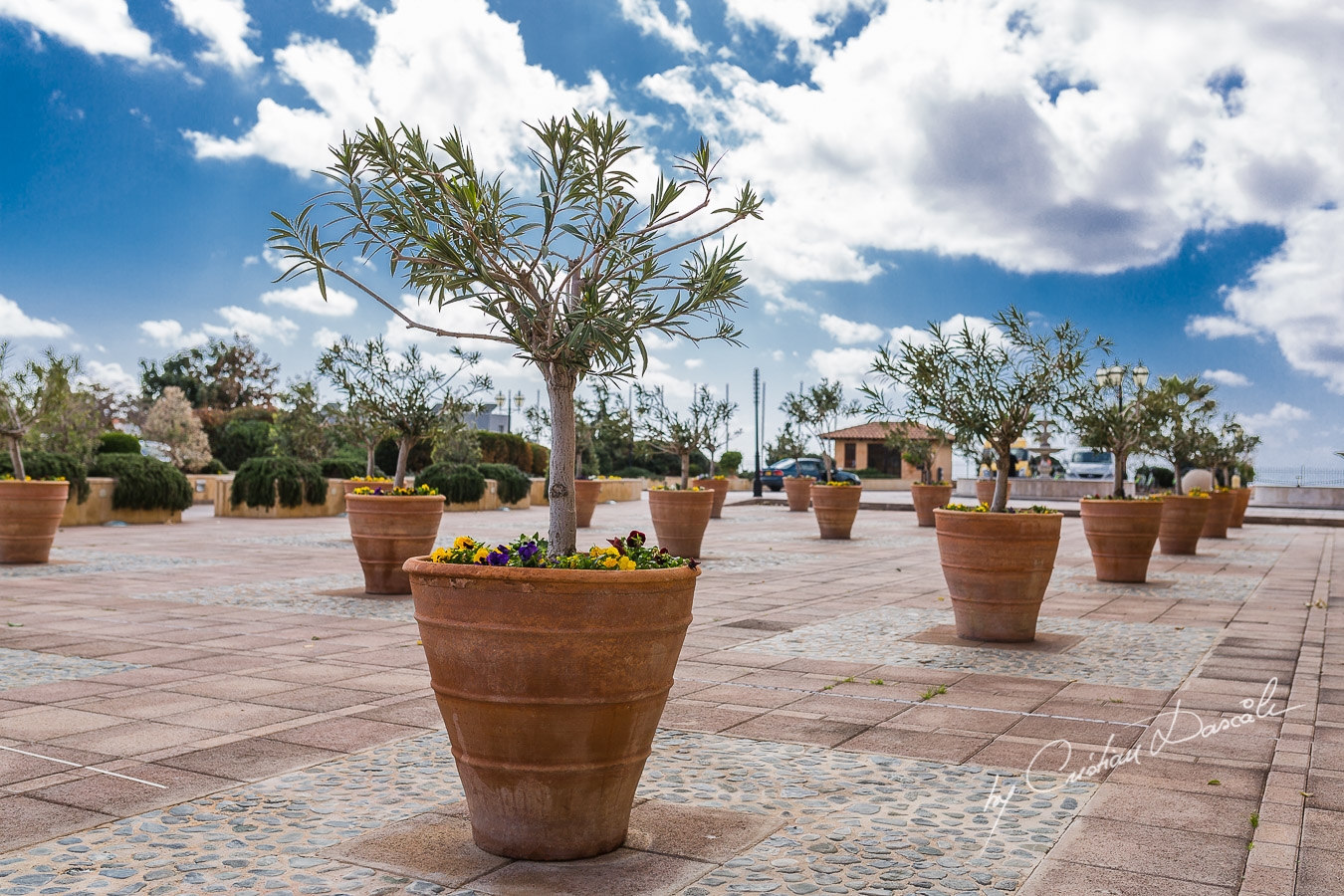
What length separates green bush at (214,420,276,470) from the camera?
4138 cm

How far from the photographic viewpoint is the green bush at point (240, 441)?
41.4m

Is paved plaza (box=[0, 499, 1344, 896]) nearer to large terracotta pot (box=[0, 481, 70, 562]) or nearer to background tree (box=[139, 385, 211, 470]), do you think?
large terracotta pot (box=[0, 481, 70, 562])

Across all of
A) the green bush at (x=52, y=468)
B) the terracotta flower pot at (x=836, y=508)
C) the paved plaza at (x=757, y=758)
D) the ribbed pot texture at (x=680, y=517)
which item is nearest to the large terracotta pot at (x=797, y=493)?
the terracotta flower pot at (x=836, y=508)

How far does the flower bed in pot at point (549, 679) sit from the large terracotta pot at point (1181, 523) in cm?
→ 1332

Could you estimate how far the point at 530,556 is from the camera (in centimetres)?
332

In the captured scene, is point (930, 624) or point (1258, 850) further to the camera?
point (930, 624)

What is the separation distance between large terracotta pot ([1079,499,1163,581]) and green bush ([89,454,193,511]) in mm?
16717

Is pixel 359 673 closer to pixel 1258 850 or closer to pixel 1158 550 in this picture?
pixel 1258 850

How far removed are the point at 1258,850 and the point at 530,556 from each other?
2512 millimetres

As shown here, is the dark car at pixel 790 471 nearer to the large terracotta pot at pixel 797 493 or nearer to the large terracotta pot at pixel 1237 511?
the large terracotta pot at pixel 797 493

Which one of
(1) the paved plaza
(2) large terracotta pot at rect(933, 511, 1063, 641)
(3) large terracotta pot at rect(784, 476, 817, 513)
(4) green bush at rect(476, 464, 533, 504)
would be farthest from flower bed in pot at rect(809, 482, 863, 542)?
(4) green bush at rect(476, 464, 533, 504)

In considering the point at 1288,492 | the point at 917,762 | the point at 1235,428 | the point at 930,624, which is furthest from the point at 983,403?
the point at 1288,492

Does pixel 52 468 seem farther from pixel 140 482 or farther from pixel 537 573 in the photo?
pixel 537 573

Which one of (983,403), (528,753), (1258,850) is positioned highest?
(983,403)
